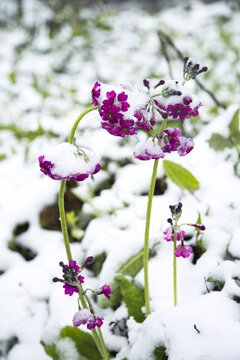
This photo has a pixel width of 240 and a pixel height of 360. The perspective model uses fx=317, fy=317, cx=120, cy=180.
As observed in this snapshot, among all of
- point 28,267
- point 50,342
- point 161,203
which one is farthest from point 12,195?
point 50,342

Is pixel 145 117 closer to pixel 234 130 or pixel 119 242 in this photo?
pixel 119 242

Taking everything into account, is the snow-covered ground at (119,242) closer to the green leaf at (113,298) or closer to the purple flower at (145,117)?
the green leaf at (113,298)

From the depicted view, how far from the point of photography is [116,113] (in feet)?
2.08

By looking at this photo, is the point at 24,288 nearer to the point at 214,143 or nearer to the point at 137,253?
the point at 137,253

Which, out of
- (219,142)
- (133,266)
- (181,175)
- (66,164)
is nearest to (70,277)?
(66,164)

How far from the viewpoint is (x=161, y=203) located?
1.38 m

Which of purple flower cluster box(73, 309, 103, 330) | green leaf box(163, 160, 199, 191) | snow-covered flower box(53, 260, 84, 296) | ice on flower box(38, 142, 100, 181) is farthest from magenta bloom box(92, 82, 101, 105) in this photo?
green leaf box(163, 160, 199, 191)

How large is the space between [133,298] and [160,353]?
0.20 meters

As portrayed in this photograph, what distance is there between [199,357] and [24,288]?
745 millimetres

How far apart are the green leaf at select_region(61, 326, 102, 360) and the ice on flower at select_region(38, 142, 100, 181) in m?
0.55

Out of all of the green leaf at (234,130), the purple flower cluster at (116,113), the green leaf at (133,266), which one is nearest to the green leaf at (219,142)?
the green leaf at (234,130)

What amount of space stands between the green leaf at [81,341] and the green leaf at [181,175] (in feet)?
2.07

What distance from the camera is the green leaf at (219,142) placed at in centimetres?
137

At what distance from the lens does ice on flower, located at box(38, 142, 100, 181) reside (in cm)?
61
